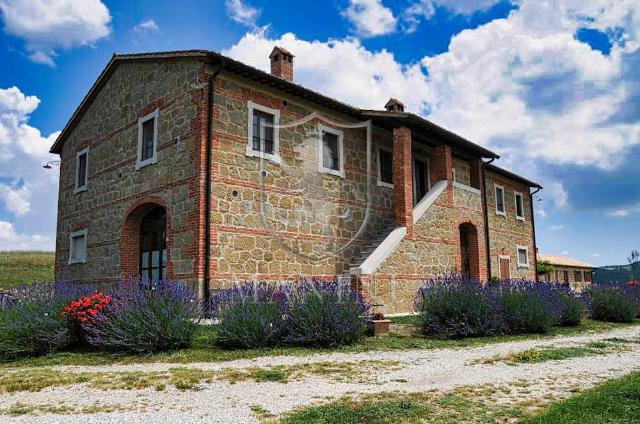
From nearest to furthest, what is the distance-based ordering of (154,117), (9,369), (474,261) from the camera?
(9,369) < (154,117) < (474,261)

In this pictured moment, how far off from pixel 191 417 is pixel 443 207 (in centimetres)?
1280

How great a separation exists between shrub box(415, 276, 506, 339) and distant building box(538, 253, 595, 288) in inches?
1081

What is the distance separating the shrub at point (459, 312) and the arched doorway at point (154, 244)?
670cm

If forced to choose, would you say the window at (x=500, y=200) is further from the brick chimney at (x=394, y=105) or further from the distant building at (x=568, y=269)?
the distant building at (x=568, y=269)

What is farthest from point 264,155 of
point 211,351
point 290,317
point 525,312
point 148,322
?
point 525,312

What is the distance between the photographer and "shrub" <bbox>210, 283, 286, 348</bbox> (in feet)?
26.0

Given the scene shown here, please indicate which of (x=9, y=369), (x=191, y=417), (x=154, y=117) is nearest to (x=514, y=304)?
(x=191, y=417)

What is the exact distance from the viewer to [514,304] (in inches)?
388

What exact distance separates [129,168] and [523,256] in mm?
18126

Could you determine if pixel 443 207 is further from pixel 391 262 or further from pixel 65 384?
pixel 65 384

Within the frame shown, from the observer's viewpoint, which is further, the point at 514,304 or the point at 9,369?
the point at 514,304

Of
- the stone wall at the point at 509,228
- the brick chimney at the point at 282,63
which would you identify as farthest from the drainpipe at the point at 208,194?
the stone wall at the point at 509,228

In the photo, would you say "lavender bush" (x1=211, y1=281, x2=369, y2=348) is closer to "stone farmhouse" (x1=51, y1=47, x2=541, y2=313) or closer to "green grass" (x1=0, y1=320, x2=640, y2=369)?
"green grass" (x1=0, y1=320, x2=640, y2=369)

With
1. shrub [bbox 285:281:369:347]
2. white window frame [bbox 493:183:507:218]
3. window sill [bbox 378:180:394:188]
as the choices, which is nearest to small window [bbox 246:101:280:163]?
window sill [bbox 378:180:394:188]
